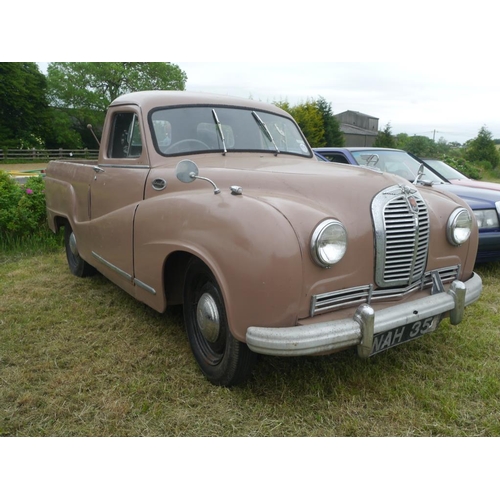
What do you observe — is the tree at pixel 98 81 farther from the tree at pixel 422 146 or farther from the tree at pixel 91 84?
the tree at pixel 422 146

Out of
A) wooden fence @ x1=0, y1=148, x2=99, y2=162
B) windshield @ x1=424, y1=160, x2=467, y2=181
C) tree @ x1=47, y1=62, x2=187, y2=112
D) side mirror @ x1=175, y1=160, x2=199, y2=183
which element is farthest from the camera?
tree @ x1=47, y1=62, x2=187, y2=112

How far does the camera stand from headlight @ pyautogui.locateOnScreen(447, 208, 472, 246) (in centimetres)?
283

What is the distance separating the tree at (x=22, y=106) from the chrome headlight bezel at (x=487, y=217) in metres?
26.0

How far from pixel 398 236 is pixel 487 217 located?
3.15 metres

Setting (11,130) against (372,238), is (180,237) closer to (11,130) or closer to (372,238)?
(372,238)

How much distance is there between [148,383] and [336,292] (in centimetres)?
133

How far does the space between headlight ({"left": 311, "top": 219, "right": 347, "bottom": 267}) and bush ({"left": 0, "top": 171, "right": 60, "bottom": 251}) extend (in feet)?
17.5

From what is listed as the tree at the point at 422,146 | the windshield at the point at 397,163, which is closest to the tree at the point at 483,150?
the tree at the point at 422,146

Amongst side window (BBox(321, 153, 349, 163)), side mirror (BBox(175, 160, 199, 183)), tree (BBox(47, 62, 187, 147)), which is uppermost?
tree (BBox(47, 62, 187, 147))

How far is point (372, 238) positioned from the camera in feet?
8.01

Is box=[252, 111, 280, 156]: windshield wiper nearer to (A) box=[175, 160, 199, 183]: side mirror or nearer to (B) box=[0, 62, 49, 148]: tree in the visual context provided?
(A) box=[175, 160, 199, 183]: side mirror

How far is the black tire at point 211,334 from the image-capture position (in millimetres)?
2512

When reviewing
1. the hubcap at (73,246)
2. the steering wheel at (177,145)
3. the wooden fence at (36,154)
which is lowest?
the wooden fence at (36,154)

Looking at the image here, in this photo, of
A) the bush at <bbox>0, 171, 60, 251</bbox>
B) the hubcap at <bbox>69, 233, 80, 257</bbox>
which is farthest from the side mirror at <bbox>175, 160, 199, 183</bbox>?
the bush at <bbox>0, 171, 60, 251</bbox>
